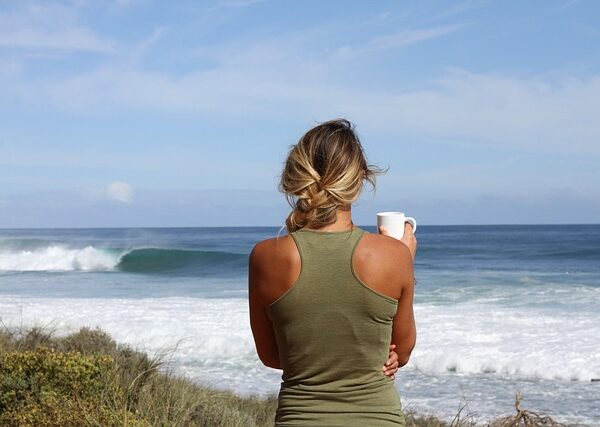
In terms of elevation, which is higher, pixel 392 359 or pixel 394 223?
pixel 394 223

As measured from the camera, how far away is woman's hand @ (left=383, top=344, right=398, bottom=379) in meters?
2.30

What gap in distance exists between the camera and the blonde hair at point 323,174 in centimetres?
218

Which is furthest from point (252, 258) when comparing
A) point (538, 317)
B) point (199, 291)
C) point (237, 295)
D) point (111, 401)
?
point (199, 291)

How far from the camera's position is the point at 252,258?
2244 millimetres

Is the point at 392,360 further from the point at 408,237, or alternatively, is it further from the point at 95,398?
the point at 95,398

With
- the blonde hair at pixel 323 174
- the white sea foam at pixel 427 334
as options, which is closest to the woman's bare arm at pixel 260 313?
the blonde hair at pixel 323 174

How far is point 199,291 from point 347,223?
23113 mm

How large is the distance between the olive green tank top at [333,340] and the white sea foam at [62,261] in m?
39.1

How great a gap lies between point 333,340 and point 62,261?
43491mm

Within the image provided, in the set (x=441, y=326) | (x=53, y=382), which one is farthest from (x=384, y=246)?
(x=441, y=326)

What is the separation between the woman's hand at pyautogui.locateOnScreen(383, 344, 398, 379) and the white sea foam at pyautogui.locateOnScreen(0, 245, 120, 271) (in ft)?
128

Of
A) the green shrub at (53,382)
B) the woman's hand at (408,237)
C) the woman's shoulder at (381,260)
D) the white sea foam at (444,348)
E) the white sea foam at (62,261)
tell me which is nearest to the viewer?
the woman's shoulder at (381,260)

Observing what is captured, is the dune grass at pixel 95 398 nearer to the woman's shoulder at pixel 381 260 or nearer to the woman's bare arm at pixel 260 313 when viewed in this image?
the woman's bare arm at pixel 260 313

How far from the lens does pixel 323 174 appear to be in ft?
7.21
